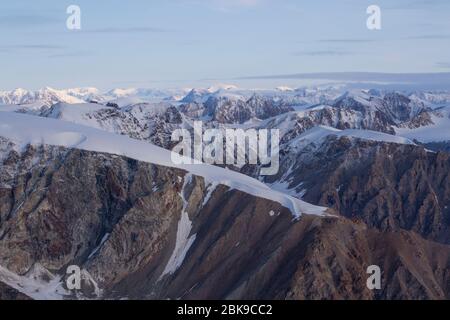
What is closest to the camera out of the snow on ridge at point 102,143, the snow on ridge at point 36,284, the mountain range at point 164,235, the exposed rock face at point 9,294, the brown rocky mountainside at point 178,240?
the brown rocky mountainside at point 178,240

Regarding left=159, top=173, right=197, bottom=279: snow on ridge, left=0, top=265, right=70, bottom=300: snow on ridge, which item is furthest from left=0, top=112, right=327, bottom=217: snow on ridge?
left=0, top=265, right=70, bottom=300: snow on ridge

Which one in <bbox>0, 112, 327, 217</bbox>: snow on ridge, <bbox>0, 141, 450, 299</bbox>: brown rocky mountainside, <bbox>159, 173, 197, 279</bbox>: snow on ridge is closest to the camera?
<bbox>0, 141, 450, 299</bbox>: brown rocky mountainside

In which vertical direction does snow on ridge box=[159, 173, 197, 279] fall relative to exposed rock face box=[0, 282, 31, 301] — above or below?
above

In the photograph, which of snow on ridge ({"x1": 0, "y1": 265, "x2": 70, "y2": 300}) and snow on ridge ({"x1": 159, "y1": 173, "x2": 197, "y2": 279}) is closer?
snow on ridge ({"x1": 0, "y1": 265, "x2": 70, "y2": 300})

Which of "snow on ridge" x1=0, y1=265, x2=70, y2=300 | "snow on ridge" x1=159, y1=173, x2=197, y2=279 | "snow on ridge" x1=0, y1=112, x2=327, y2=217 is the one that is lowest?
"snow on ridge" x1=0, y1=265, x2=70, y2=300

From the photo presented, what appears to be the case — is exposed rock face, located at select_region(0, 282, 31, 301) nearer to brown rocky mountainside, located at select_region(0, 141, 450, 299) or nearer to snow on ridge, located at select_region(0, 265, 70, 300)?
brown rocky mountainside, located at select_region(0, 141, 450, 299)

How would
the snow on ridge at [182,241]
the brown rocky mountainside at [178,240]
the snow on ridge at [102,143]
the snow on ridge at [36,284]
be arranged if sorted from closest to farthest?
the brown rocky mountainside at [178,240] < the snow on ridge at [36,284] < the snow on ridge at [182,241] < the snow on ridge at [102,143]

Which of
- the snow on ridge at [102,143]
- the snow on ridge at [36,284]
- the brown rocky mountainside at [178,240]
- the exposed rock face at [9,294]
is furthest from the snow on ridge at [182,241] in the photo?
the exposed rock face at [9,294]

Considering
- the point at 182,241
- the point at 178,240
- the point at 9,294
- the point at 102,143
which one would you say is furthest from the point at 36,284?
the point at 102,143

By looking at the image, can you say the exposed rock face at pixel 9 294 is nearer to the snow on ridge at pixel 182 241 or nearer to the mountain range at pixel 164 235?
the mountain range at pixel 164 235
